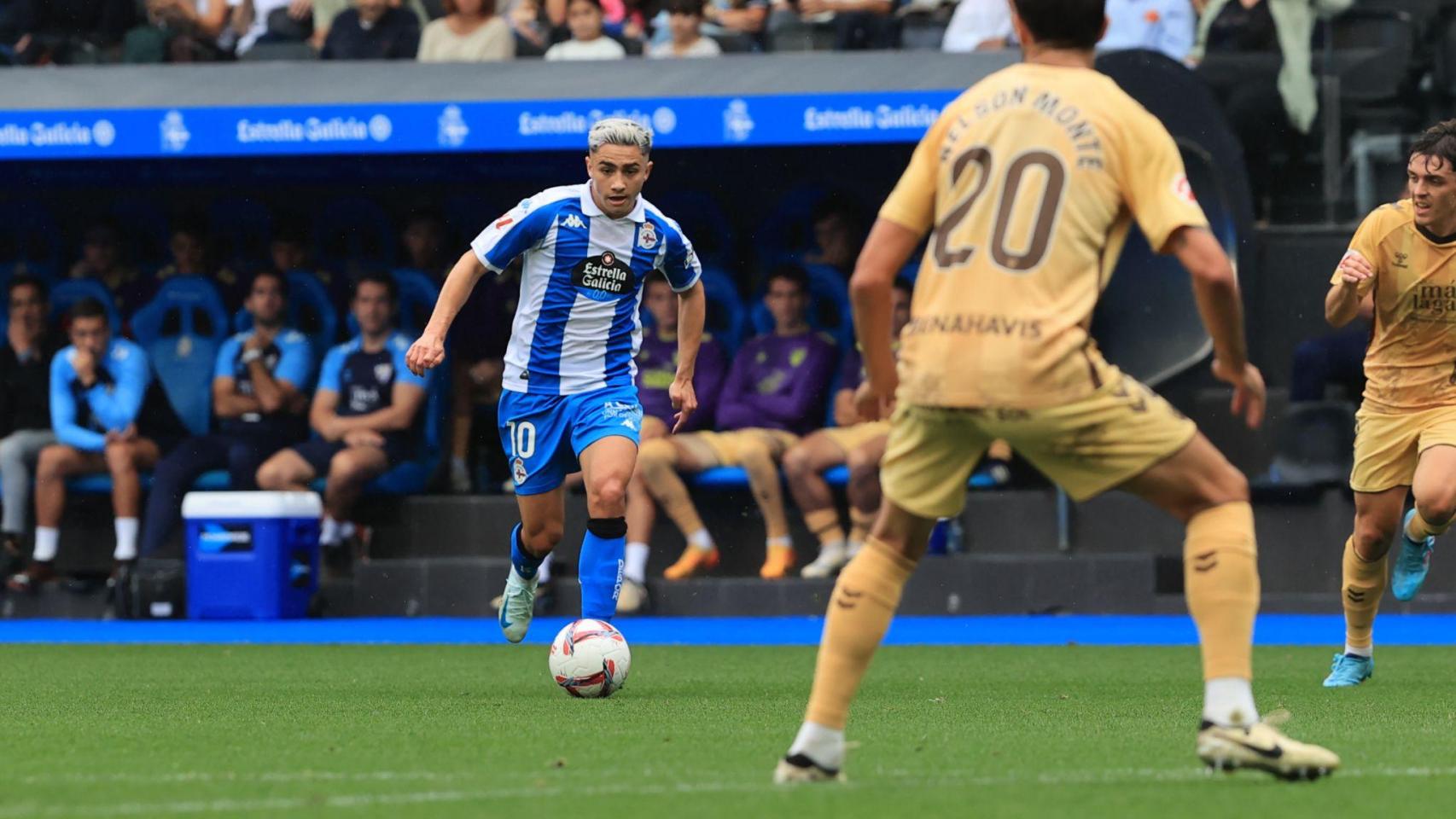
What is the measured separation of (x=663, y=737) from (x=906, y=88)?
306 inches

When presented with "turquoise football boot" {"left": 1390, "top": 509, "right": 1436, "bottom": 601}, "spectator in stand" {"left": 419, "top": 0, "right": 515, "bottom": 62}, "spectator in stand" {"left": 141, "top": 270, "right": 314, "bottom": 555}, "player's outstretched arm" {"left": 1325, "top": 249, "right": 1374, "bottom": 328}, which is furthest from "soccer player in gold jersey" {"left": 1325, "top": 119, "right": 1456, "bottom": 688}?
"spectator in stand" {"left": 141, "top": 270, "right": 314, "bottom": 555}

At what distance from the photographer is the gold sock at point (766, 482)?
14031 millimetres

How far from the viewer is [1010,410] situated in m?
4.96

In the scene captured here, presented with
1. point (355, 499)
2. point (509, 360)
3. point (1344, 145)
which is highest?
point (1344, 145)

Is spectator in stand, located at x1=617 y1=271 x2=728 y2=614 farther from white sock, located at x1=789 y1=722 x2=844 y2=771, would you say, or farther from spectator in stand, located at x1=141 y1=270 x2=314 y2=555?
white sock, located at x1=789 y1=722 x2=844 y2=771

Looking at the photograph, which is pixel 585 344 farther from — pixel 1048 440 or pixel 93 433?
pixel 93 433

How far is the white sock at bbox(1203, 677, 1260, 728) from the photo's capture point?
16.3 ft

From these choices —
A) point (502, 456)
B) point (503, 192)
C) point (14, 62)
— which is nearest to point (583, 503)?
point (502, 456)

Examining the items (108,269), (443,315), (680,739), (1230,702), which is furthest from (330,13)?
(1230,702)

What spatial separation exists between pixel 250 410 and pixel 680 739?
916 centimetres

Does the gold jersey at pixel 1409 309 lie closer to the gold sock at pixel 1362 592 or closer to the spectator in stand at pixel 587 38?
the gold sock at pixel 1362 592

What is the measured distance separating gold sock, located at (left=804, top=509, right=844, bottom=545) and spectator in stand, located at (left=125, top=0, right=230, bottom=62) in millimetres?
4904

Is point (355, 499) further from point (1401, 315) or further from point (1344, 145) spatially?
point (1401, 315)

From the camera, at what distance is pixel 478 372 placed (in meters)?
15.4
